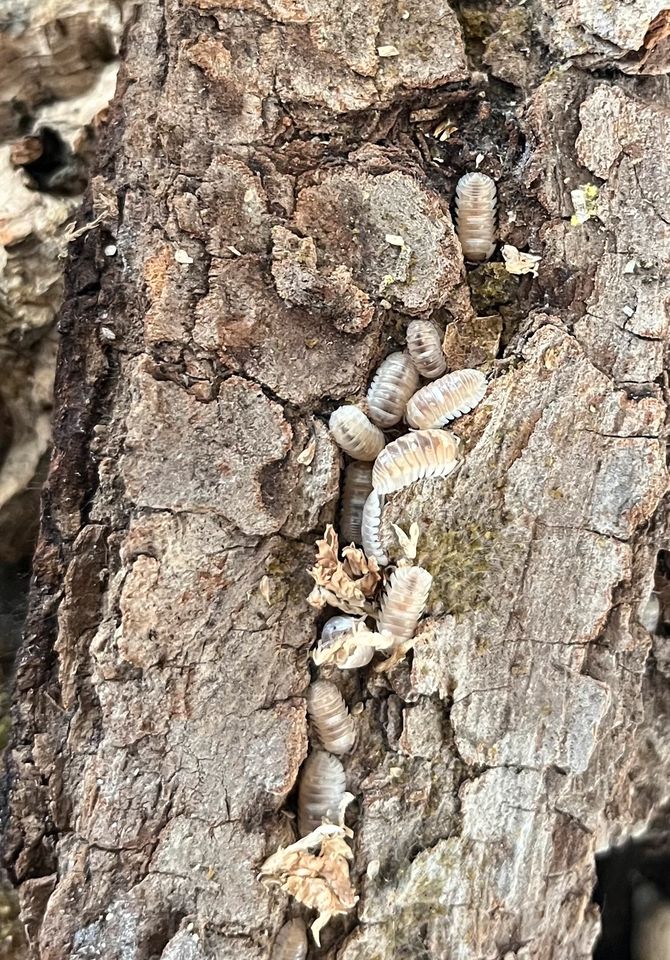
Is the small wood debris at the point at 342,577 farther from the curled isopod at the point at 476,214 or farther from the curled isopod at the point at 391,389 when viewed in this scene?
the curled isopod at the point at 476,214

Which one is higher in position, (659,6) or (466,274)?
(659,6)

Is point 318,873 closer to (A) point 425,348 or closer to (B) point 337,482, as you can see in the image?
(B) point 337,482

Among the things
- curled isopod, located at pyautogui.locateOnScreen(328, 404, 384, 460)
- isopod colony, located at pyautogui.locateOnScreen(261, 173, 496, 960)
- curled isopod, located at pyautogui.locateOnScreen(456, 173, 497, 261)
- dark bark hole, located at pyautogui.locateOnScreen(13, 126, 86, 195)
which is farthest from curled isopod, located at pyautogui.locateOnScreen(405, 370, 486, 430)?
dark bark hole, located at pyautogui.locateOnScreen(13, 126, 86, 195)

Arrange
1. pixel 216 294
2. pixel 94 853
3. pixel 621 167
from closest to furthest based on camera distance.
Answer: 1. pixel 94 853
2. pixel 216 294
3. pixel 621 167

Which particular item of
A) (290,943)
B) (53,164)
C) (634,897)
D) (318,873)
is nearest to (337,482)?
(318,873)

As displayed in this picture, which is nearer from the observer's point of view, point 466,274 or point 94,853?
point 94,853

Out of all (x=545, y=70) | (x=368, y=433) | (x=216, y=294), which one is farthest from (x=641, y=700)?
(x=545, y=70)

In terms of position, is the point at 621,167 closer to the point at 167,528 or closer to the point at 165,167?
the point at 165,167
